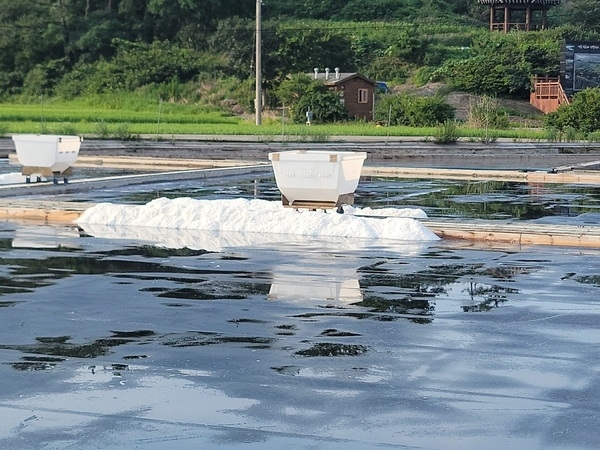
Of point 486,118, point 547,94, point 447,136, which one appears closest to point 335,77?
point 547,94

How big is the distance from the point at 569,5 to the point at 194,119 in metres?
56.9

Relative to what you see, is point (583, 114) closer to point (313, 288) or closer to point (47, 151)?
point (47, 151)

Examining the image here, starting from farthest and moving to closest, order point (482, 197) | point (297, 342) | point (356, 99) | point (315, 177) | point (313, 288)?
point (356, 99) → point (482, 197) → point (315, 177) → point (313, 288) → point (297, 342)

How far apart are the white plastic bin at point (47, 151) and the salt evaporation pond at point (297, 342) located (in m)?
6.52

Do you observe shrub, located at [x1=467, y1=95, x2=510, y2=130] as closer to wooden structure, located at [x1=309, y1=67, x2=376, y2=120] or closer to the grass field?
the grass field

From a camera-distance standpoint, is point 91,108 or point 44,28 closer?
point 91,108

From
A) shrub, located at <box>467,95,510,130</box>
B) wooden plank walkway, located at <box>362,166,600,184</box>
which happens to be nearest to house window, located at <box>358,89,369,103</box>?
shrub, located at <box>467,95,510,130</box>

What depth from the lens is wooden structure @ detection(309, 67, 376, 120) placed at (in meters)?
72.1

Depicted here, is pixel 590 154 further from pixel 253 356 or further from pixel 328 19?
pixel 328 19

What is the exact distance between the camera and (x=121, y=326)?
10672 mm

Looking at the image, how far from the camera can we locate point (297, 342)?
10062 mm

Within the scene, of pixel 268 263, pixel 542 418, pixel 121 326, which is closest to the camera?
pixel 542 418

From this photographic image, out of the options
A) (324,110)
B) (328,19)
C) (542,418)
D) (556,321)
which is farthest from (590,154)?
(328,19)

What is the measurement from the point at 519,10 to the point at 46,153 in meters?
89.6
